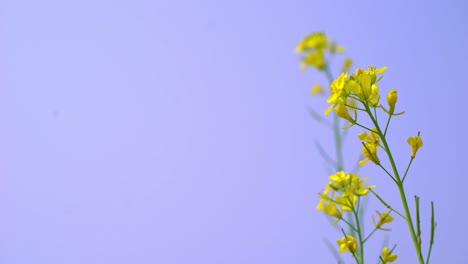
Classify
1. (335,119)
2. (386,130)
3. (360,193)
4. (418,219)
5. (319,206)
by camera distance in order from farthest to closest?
(335,119) < (319,206) < (360,193) < (386,130) < (418,219)

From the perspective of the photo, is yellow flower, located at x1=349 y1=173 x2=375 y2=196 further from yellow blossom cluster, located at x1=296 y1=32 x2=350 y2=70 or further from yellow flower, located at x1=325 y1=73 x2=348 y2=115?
yellow blossom cluster, located at x1=296 y1=32 x2=350 y2=70

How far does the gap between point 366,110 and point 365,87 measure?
0.23 feet

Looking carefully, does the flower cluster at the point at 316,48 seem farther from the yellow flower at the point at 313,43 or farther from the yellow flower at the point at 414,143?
the yellow flower at the point at 414,143

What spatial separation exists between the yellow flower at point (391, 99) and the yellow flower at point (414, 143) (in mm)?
102

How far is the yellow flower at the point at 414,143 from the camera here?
1.23m

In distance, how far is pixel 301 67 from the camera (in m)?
3.22

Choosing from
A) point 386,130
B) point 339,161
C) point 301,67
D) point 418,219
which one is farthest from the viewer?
point 301,67

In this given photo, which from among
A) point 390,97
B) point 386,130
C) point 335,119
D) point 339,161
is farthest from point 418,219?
point 335,119

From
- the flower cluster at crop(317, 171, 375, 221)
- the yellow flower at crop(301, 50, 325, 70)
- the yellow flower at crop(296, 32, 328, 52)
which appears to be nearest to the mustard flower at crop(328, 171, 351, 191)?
the flower cluster at crop(317, 171, 375, 221)

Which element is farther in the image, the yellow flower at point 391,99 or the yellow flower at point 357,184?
the yellow flower at point 357,184

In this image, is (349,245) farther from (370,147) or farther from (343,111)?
(343,111)

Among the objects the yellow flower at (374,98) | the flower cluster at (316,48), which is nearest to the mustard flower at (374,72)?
the yellow flower at (374,98)

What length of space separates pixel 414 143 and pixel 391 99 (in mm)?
155

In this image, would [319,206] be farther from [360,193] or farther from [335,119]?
[335,119]
